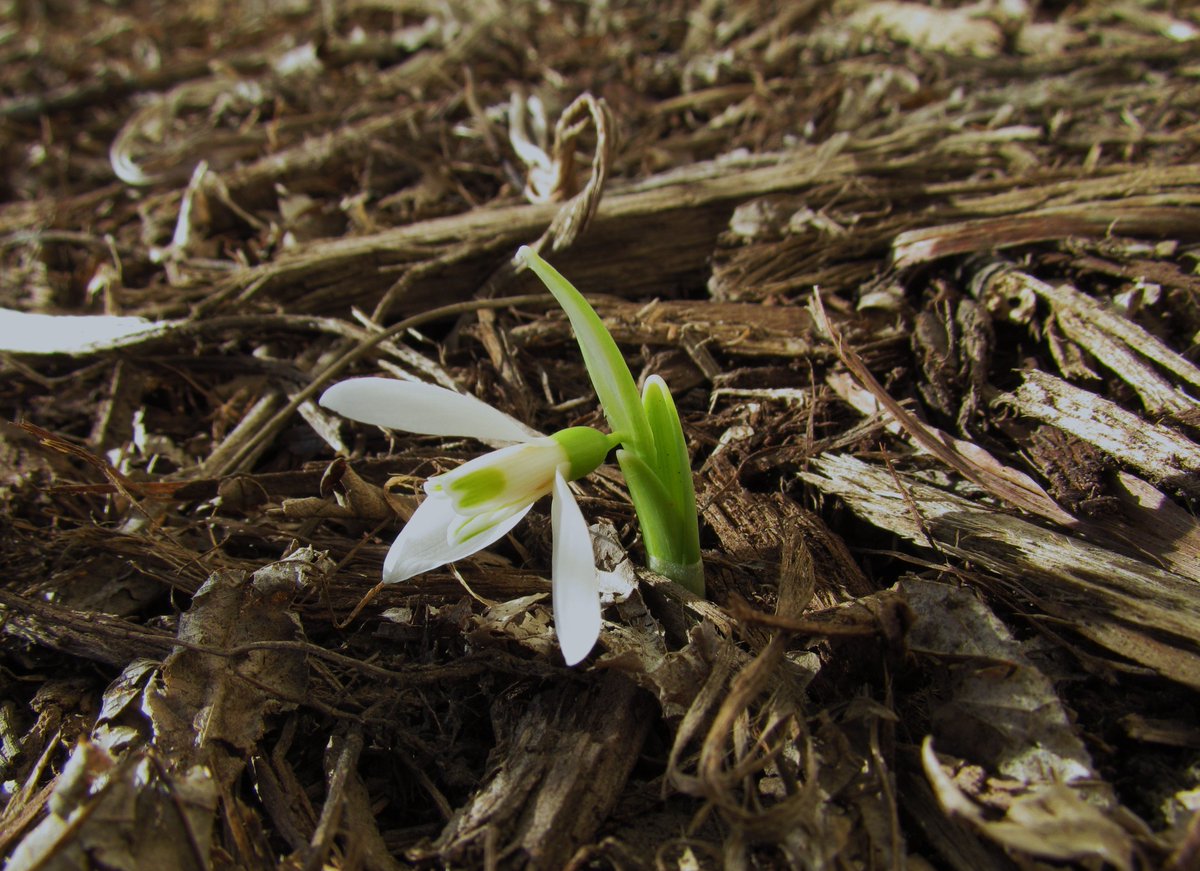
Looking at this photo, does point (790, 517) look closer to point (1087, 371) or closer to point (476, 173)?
point (1087, 371)

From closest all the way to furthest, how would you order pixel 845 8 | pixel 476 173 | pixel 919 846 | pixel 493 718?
pixel 919 846
pixel 493 718
pixel 476 173
pixel 845 8

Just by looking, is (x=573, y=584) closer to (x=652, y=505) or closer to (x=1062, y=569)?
(x=652, y=505)

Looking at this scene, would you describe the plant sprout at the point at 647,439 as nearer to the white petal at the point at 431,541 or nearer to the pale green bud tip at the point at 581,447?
the pale green bud tip at the point at 581,447

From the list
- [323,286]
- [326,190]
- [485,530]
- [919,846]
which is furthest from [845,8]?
[919,846]

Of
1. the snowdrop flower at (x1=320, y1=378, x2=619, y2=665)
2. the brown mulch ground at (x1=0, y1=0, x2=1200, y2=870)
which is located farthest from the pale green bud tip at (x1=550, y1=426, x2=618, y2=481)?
the brown mulch ground at (x1=0, y1=0, x2=1200, y2=870)

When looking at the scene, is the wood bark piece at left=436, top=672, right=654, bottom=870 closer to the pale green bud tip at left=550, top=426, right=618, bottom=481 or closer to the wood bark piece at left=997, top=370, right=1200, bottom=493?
the pale green bud tip at left=550, top=426, right=618, bottom=481

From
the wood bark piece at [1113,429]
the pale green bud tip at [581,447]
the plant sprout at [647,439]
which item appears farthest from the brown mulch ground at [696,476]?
the pale green bud tip at [581,447]
